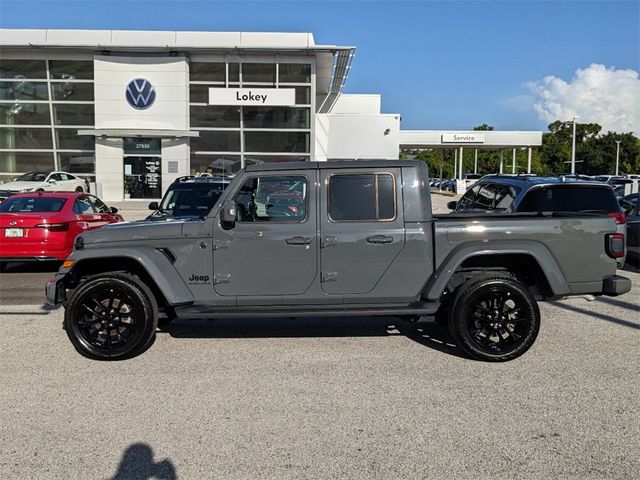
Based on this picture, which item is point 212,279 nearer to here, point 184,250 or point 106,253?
point 184,250

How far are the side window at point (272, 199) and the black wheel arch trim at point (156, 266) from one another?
828mm

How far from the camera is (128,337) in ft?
17.7

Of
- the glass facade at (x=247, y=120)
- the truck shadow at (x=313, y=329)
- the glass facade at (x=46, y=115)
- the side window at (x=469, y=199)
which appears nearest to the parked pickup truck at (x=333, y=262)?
the truck shadow at (x=313, y=329)

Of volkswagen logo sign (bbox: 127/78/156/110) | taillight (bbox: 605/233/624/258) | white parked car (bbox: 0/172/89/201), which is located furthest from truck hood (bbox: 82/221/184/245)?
volkswagen logo sign (bbox: 127/78/156/110)

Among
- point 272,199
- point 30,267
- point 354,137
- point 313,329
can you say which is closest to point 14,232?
point 30,267

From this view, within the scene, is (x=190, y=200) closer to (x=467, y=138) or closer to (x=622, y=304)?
(x=622, y=304)

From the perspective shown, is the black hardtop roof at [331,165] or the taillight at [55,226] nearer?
the black hardtop roof at [331,165]

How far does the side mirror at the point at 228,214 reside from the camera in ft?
17.2

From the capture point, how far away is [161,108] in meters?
26.6

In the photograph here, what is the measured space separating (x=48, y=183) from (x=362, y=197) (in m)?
21.9

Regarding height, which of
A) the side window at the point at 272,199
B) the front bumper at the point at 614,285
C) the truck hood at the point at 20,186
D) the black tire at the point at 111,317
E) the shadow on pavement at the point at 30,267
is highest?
the truck hood at the point at 20,186

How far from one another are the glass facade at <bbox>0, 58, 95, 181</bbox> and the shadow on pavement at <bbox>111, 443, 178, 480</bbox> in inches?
1030

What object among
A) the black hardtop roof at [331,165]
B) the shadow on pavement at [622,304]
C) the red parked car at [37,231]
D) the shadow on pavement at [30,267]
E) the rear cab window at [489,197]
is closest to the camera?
the black hardtop roof at [331,165]

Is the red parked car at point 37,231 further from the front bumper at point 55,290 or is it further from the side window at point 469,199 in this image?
the side window at point 469,199
